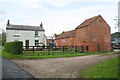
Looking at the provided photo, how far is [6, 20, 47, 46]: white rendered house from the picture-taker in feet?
102

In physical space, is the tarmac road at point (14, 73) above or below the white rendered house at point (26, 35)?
below

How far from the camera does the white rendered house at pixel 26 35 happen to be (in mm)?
31016

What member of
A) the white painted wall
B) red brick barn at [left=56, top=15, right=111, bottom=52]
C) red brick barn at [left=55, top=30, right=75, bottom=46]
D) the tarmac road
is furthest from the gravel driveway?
the white painted wall

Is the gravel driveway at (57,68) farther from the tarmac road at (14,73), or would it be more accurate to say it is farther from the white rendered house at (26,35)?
the white rendered house at (26,35)

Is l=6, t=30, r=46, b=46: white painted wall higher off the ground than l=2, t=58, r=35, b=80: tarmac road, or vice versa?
l=6, t=30, r=46, b=46: white painted wall

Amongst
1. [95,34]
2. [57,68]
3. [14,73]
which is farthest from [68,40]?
[14,73]

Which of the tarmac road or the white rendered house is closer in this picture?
the tarmac road

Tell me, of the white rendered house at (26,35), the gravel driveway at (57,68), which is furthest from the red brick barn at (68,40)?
the gravel driveway at (57,68)

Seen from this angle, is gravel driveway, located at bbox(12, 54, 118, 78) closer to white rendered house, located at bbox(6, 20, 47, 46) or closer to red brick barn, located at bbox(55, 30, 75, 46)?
red brick barn, located at bbox(55, 30, 75, 46)

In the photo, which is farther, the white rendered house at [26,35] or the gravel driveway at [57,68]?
the white rendered house at [26,35]

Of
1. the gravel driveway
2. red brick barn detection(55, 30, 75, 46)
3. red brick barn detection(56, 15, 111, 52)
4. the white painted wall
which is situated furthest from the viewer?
red brick barn detection(55, 30, 75, 46)

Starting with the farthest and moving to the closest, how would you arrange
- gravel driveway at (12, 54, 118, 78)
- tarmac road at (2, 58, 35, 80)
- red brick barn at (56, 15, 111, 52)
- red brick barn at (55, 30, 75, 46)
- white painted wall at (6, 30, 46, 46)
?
red brick barn at (55, 30, 75, 46), white painted wall at (6, 30, 46, 46), red brick barn at (56, 15, 111, 52), gravel driveway at (12, 54, 118, 78), tarmac road at (2, 58, 35, 80)

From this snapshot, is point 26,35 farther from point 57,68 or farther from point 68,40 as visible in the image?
point 57,68

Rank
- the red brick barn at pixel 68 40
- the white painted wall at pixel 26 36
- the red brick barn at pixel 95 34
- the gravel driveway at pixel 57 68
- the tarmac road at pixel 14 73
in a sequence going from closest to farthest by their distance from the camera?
the tarmac road at pixel 14 73 → the gravel driveway at pixel 57 68 → the red brick barn at pixel 95 34 → the white painted wall at pixel 26 36 → the red brick barn at pixel 68 40
